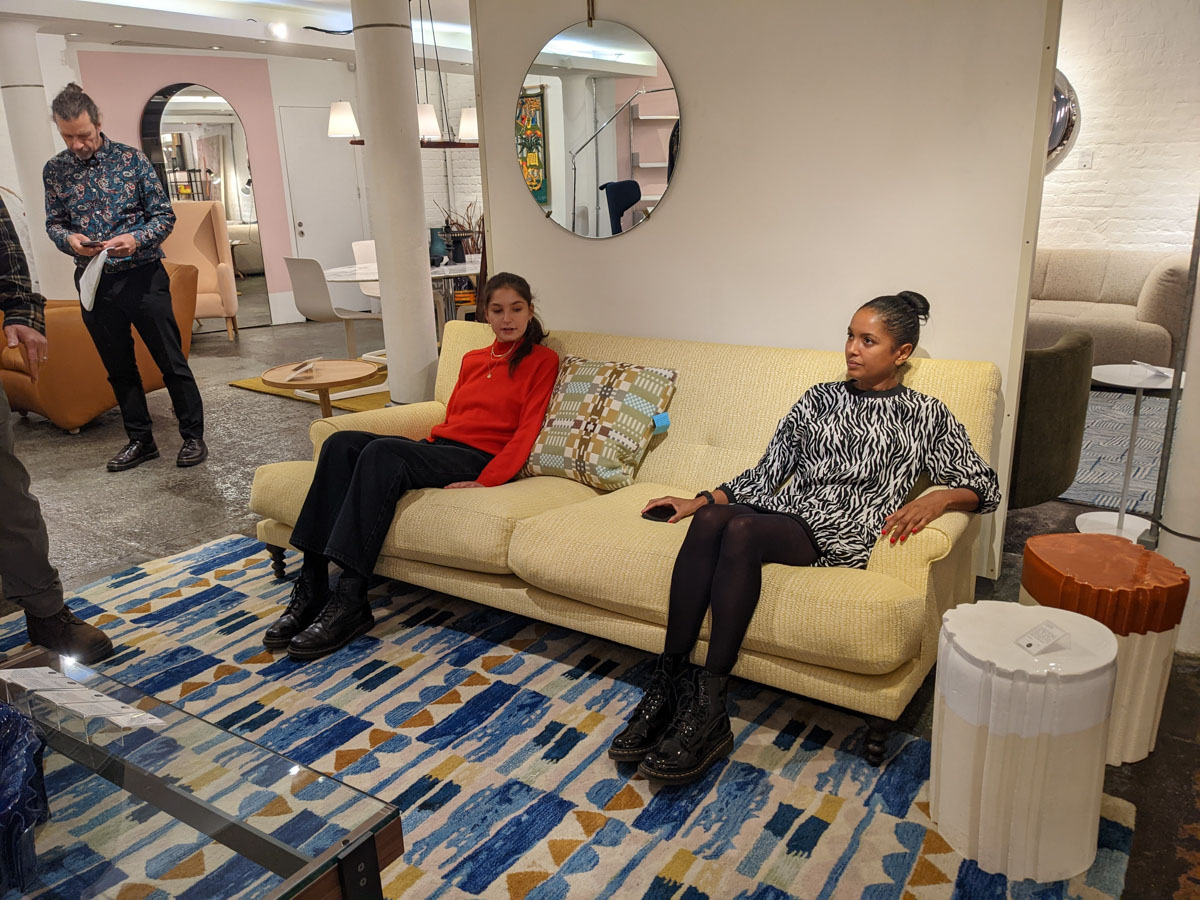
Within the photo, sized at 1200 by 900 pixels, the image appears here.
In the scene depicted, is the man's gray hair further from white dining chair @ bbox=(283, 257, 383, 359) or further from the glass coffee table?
the glass coffee table

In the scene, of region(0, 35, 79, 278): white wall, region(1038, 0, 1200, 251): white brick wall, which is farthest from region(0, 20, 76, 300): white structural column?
region(1038, 0, 1200, 251): white brick wall

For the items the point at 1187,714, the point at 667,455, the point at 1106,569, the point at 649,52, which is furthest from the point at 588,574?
the point at 649,52

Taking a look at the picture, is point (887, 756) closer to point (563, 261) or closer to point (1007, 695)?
point (1007, 695)

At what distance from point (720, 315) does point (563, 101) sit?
101 cm

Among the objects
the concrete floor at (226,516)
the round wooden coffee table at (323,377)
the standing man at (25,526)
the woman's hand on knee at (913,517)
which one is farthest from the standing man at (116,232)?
the woman's hand on knee at (913,517)

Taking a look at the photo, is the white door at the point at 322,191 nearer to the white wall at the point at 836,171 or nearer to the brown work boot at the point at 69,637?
the white wall at the point at 836,171

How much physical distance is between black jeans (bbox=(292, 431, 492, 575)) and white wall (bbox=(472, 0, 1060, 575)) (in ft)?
3.68

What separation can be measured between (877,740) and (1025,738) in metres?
0.45

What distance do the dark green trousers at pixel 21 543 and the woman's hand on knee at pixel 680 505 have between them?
1627mm

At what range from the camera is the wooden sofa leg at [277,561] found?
311cm

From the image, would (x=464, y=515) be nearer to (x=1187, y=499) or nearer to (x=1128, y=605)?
(x=1128, y=605)

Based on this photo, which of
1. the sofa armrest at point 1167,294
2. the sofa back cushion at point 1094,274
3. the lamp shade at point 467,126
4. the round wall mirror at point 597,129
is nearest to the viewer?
the round wall mirror at point 597,129

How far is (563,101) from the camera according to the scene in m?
3.42

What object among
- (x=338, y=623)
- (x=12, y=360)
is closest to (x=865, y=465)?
(x=338, y=623)
